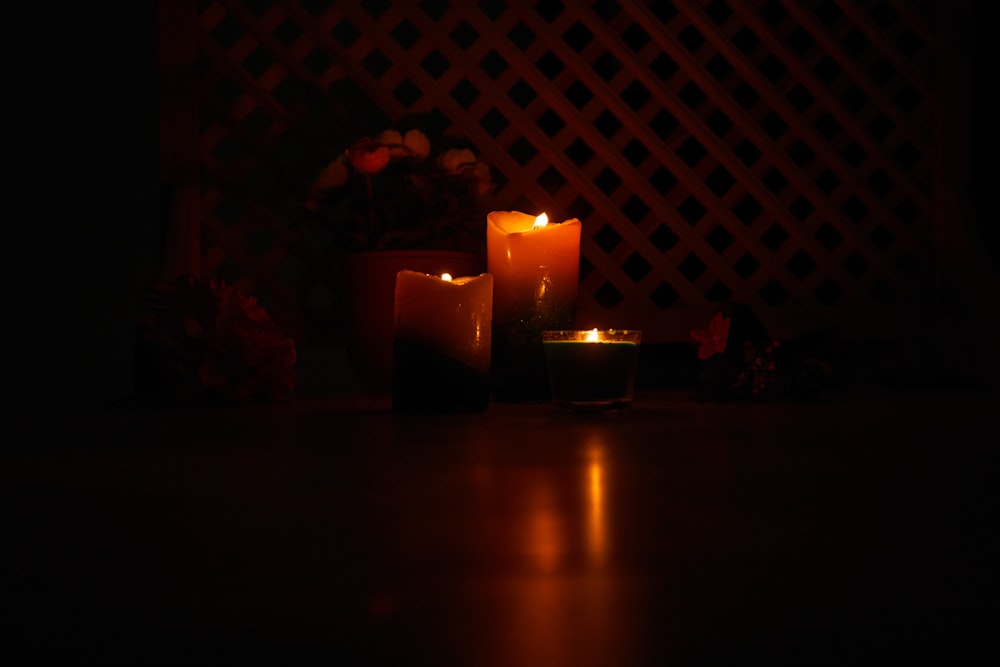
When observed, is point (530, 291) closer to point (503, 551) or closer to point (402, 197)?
point (402, 197)

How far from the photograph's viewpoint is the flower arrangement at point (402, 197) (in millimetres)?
1577

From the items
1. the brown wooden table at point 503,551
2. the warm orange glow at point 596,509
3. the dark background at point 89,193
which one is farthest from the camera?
the dark background at point 89,193

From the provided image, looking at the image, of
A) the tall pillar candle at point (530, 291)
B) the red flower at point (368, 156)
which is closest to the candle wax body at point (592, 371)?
the tall pillar candle at point (530, 291)

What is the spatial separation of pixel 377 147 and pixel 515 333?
0.49 meters

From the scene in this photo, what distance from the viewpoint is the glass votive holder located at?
101 centimetres

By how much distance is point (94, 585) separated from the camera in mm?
366

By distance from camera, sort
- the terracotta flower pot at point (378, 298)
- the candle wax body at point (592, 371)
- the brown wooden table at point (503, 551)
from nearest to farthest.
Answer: the brown wooden table at point (503, 551)
the candle wax body at point (592, 371)
the terracotta flower pot at point (378, 298)

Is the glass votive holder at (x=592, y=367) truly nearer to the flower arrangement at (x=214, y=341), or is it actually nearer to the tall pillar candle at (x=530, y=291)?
the tall pillar candle at (x=530, y=291)

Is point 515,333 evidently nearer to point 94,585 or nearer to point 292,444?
point 292,444

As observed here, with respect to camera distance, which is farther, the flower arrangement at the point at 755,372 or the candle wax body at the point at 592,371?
the flower arrangement at the point at 755,372

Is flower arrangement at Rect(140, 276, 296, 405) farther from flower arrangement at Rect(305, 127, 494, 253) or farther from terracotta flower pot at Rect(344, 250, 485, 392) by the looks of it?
flower arrangement at Rect(305, 127, 494, 253)

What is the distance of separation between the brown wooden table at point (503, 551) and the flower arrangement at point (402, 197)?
819 mm

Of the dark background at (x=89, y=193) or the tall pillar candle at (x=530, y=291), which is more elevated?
the dark background at (x=89, y=193)

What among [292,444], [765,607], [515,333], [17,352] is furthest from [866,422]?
[17,352]
